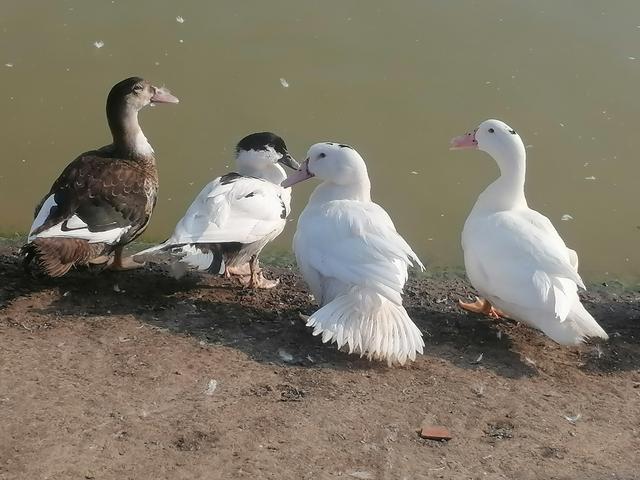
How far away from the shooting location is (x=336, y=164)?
16.6 feet

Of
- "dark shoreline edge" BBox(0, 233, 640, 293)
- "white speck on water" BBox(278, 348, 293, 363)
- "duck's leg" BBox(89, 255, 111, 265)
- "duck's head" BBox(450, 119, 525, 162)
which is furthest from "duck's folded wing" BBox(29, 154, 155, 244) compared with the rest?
"duck's head" BBox(450, 119, 525, 162)

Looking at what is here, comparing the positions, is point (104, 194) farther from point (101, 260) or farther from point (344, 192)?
point (344, 192)

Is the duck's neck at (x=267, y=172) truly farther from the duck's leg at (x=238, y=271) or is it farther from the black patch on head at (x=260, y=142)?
the duck's leg at (x=238, y=271)

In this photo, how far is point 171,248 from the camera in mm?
4551

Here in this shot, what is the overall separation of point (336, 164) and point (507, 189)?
3.41 feet

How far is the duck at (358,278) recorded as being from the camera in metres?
4.20

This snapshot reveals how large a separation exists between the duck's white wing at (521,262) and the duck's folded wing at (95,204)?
1939mm

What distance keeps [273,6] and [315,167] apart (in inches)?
164

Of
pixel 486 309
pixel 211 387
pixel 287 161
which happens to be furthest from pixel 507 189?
pixel 211 387

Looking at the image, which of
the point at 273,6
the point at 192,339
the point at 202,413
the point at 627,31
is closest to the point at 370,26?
the point at 273,6

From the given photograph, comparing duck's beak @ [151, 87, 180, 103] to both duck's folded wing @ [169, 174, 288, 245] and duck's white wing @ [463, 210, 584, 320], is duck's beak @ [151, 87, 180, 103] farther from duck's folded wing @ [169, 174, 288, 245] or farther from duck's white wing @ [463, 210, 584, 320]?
duck's white wing @ [463, 210, 584, 320]

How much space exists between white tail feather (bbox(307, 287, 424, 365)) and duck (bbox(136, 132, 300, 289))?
810 mm

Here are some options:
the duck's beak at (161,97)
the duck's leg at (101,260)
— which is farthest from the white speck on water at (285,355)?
the duck's beak at (161,97)

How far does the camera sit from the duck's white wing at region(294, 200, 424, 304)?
167 inches
